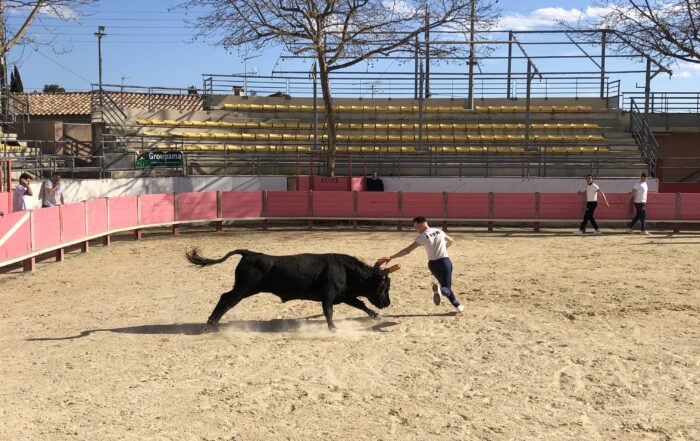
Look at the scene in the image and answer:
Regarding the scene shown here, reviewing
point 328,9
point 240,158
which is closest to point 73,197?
point 240,158

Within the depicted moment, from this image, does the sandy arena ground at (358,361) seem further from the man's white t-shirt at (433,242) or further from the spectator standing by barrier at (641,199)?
the spectator standing by barrier at (641,199)

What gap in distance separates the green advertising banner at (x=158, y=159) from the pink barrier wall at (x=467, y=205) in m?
9.43

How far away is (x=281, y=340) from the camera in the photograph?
8172mm

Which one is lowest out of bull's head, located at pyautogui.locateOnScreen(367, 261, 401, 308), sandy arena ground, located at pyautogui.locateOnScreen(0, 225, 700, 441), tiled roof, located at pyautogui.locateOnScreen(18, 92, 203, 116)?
sandy arena ground, located at pyautogui.locateOnScreen(0, 225, 700, 441)

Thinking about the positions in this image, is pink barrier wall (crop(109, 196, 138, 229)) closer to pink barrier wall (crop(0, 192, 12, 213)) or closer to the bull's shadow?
pink barrier wall (crop(0, 192, 12, 213))

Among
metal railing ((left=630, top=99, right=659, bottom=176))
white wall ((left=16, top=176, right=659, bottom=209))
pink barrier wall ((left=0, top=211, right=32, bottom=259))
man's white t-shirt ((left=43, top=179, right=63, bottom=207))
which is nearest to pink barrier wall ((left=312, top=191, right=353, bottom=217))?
white wall ((left=16, top=176, right=659, bottom=209))

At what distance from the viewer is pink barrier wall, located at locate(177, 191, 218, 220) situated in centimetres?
2002

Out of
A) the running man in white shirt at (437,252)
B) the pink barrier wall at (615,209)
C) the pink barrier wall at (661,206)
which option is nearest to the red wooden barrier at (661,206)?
the pink barrier wall at (661,206)

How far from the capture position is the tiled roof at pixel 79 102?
43750 millimetres

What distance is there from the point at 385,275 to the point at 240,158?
16.8 m

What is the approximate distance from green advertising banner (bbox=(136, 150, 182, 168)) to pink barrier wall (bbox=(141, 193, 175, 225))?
148 inches

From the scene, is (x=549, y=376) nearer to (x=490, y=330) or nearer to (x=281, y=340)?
(x=490, y=330)

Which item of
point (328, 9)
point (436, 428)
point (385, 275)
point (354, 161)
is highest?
point (328, 9)

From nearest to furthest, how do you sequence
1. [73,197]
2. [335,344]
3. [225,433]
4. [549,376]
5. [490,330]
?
[225,433] → [549,376] → [335,344] → [490,330] → [73,197]
